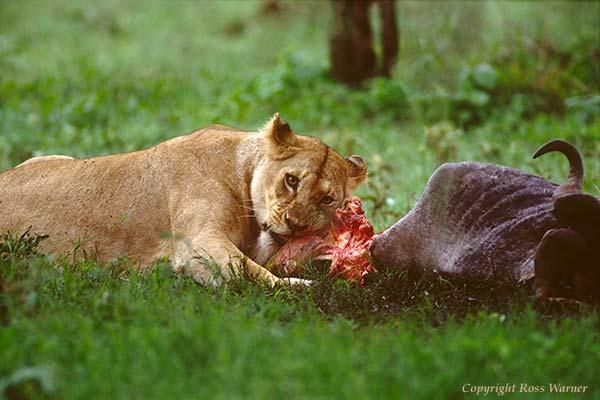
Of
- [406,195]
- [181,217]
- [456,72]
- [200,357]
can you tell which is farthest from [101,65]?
[200,357]

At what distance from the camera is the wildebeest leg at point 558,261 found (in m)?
3.85

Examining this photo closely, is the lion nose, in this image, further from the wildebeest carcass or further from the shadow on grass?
the wildebeest carcass

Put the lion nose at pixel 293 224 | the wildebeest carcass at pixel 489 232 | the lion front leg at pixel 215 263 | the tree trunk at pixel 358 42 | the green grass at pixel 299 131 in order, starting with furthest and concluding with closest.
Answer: the tree trunk at pixel 358 42
the lion nose at pixel 293 224
the lion front leg at pixel 215 263
the wildebeest carcass at pixel 489 232
the green grass at pixel 299 131

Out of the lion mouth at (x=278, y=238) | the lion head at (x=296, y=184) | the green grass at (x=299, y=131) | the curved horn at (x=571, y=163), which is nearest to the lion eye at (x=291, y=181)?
the lion head at (x=296, y=184)

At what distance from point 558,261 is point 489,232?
520 millimetres

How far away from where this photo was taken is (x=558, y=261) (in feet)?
12.8

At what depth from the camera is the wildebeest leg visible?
3.85 metres

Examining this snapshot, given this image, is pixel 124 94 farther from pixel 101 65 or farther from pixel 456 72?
pixel 456 72

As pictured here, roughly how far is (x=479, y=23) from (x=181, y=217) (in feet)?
22.0

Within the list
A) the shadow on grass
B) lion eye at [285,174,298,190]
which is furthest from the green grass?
lion eye at [285,174,298,190]

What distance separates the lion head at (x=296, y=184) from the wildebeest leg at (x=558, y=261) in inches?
51.8

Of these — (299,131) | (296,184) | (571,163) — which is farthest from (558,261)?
(299,131)

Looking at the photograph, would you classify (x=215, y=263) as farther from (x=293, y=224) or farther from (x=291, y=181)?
(x=291, y=181)

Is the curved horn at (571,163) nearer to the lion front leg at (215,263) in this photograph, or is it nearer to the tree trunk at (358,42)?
the lion front leg at (215,263)
